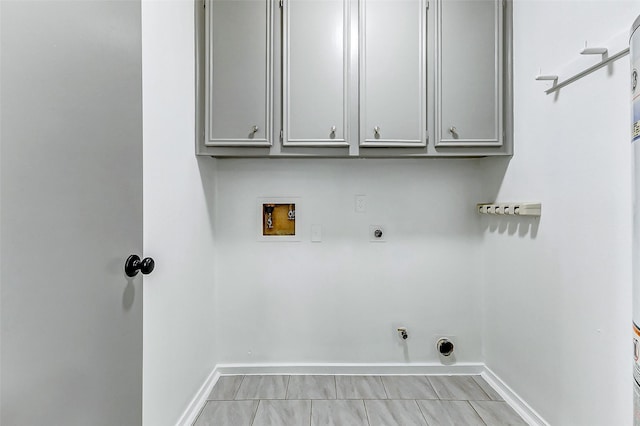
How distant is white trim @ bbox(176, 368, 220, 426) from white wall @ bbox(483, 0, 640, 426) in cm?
171

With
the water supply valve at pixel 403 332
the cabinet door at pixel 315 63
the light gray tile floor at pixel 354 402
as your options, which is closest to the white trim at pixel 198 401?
the light gray tile floor at pixel 354 402

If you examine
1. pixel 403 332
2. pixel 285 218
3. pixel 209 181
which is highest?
pixel 209 181

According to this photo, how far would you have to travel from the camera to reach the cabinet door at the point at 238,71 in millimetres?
1783

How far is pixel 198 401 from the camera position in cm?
181

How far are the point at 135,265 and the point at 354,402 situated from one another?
144 cm

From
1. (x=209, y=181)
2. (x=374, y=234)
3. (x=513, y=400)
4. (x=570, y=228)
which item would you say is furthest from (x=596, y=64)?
(x=209, y=181)

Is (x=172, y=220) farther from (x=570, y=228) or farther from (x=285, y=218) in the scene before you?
(x=570, y=228)

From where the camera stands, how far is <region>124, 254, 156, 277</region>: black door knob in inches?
36.9

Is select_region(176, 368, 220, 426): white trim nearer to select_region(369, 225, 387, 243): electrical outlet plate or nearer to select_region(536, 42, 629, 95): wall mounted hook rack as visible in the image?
select_region(369, 225, 387, 243): electrical outlet plate

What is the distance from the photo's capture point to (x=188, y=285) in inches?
67.6

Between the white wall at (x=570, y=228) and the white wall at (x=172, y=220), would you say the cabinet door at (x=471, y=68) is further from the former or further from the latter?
the white wall at (x=172, y=220)

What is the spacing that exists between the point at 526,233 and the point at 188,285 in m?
Result: 1.75

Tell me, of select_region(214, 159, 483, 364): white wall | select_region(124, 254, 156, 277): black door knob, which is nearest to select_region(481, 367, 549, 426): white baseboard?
select_region(214, 159, 483, 364): white wall

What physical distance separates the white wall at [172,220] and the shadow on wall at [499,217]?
5.64 feet
